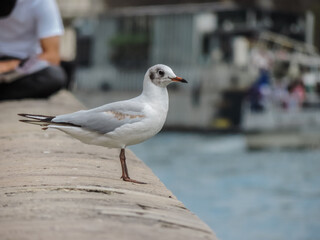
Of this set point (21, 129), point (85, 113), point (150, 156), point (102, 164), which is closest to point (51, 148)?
point (102, 164)

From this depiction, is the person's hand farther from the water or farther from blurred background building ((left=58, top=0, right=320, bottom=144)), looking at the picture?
blurred background building ((left=58, top=0, right=320, bottom=144))

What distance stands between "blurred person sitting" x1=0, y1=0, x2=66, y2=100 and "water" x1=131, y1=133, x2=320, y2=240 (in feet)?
31.1

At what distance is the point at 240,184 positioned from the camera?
2298 cm

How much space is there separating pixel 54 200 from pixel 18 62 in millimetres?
2474

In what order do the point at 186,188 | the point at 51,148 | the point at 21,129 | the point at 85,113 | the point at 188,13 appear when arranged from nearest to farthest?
the point at 85,113
the point at 51,148
the point at 21,129
the point at 186,188
the point at 188,13

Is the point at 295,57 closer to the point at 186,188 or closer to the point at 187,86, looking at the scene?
the point at 187,86

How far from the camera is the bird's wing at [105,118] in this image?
2.17 metres

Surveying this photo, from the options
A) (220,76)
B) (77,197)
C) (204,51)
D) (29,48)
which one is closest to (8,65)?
(29,48)

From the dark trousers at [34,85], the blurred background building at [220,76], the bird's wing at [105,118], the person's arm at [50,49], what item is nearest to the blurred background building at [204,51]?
the blurred background building at [220,76]

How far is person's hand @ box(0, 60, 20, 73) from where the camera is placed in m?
4.36

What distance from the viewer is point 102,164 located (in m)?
2.80

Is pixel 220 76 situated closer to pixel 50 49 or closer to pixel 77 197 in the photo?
pixel 50 49

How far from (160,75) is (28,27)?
2322mm

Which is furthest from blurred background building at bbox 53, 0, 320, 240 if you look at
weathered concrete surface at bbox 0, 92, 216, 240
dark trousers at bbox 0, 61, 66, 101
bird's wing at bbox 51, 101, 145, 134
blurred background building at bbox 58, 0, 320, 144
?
bird's wing at bbox 51, 101, 145, 134
